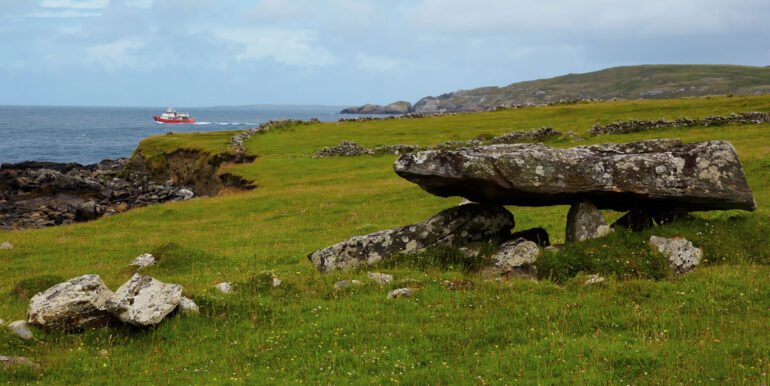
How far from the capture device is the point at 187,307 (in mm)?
14000

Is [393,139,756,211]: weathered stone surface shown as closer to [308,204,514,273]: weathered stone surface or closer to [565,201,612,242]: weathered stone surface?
[565,201,612,242]: weathered stone surface

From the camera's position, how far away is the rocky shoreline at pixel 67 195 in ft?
164

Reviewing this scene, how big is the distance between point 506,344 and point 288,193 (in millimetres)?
34289

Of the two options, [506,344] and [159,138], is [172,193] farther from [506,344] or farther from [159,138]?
[506,344]

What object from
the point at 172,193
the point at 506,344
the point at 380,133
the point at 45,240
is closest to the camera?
the point at 506,344

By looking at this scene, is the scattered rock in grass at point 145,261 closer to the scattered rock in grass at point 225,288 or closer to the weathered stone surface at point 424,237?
the weathered stone surface at point 424,237

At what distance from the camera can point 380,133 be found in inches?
3071

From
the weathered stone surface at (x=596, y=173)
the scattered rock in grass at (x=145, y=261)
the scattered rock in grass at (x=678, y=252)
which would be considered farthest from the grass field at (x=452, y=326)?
the weathered stone surface at (x=596, y=173)

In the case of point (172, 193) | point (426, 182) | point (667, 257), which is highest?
point (426, 182)

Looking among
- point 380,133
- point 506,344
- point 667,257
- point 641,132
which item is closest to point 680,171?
point 667,257

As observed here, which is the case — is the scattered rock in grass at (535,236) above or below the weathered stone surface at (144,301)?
above

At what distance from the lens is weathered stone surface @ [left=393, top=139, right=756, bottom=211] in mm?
16609

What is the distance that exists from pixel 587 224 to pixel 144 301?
1333 cm

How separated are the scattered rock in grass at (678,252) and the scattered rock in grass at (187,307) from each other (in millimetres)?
13271
